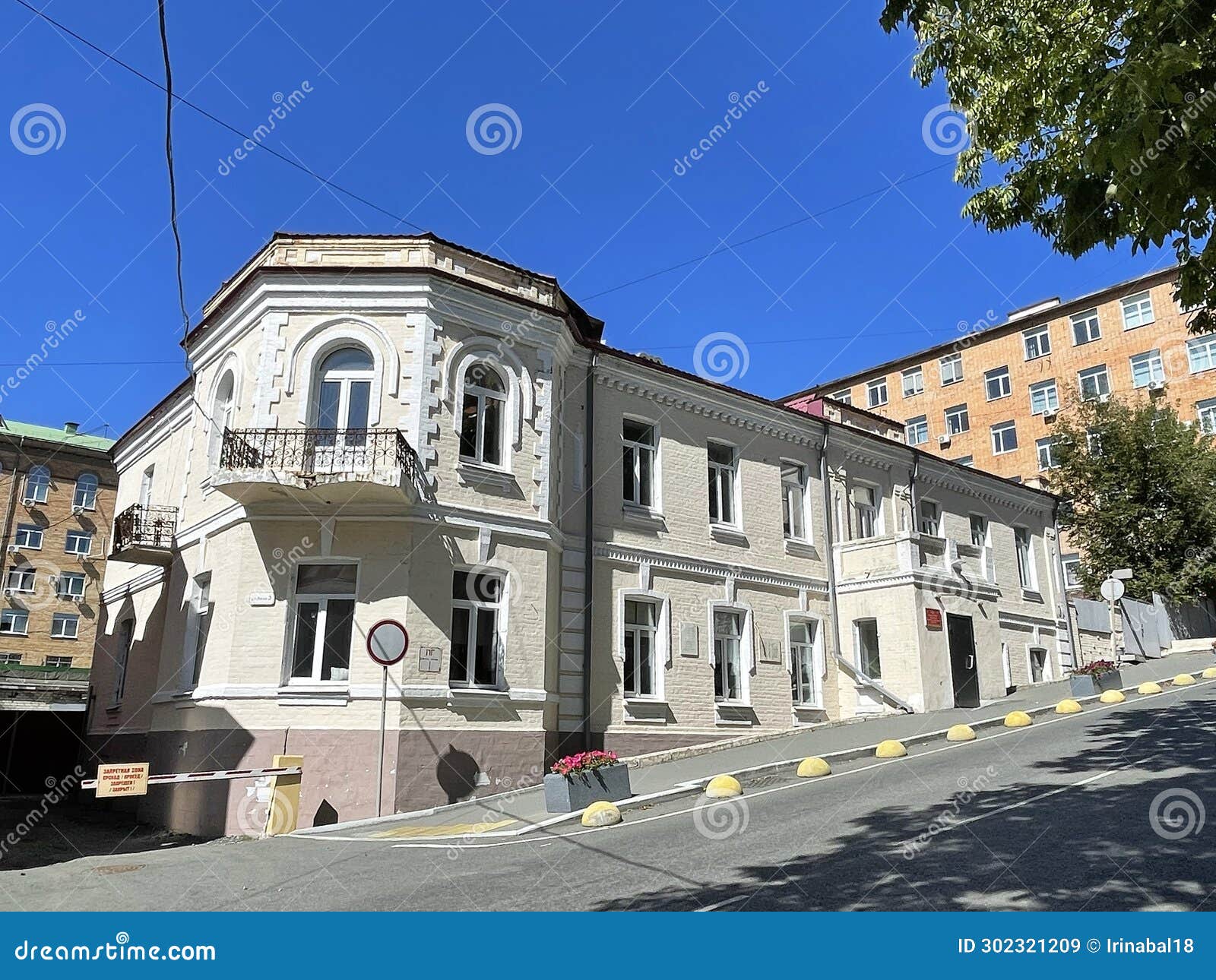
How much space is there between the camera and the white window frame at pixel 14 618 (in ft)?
150

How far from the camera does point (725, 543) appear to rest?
20.9 meters

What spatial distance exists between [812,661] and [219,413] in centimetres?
1431

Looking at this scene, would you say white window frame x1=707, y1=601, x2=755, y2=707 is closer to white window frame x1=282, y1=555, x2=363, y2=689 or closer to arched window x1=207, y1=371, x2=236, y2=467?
white window frame x1=282, y1=555, x2=363, y2=689

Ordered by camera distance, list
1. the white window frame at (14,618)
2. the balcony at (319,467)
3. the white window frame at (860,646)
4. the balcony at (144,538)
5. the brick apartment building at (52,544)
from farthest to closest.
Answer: the brick apartment building at (52,544) < the white window frame at (14,618) < the white window frame at (860,646) < the balcony at (144,538) < the balcony at (319,467)

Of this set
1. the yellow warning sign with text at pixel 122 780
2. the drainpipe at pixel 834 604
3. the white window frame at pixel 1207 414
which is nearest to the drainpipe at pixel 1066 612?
the drainpipe at pixel 834 604

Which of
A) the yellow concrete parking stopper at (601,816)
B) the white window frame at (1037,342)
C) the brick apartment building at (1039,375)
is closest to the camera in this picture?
the yellow concrete parking stopper at (601,816)

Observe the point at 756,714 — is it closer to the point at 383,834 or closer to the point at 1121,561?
the point at 383,834

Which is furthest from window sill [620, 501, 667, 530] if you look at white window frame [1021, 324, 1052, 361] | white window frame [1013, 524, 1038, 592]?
white window frame [1021, 324, 1052, 361]

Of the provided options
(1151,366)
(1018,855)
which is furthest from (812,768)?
(1151,366)

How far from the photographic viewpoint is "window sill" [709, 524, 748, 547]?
68.1 feet

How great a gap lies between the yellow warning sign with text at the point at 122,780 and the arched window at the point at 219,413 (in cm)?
793

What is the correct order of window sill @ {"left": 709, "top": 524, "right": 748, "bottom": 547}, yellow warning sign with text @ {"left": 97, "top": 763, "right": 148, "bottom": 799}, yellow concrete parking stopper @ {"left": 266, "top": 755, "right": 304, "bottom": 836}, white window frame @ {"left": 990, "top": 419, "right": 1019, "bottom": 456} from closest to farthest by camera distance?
1. yellow warning sign with text @ {"left": 97, "top": 763, "right": 148, "bottom": 799}
2. yellow concrete parking stopper @ {"left": 266, "top": 755, "right": 304, "bottom": 836}
3. window sill @ {"left": 709, "top": 524, "right": 748, "bottom": 547}
4. white window frame @ {"left": 990, "top": 419, "right": 1019, "bottom": 456}

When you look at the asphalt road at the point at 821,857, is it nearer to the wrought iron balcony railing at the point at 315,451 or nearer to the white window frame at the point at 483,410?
the wrought iron balcony railing at the point at 315,451

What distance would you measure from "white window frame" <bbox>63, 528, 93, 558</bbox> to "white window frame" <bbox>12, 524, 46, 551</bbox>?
1.10 meters
